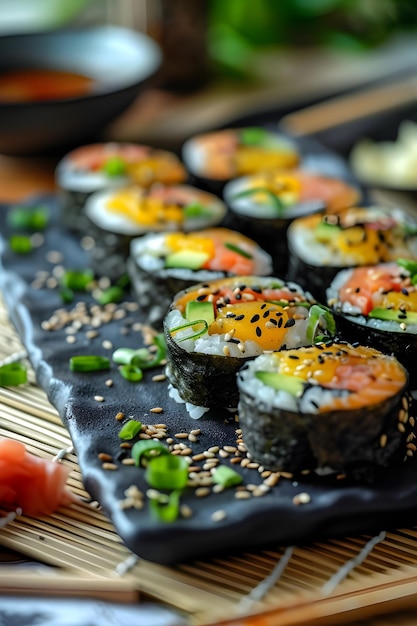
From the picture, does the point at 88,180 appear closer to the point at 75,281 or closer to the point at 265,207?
the point at 75,281

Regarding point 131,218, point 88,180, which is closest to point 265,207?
point 131,218

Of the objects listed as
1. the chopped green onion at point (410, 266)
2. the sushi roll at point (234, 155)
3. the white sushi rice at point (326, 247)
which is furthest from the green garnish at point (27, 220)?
the chopped green onion at point (410, 266)

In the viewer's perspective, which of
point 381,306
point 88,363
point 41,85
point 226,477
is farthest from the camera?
point 41,85

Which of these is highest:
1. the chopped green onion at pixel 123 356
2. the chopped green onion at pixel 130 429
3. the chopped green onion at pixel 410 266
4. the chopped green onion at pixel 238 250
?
the chopped green onion at pixel 410 266

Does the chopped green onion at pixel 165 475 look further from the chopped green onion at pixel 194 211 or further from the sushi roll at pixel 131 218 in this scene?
the chopped green onion at pixel 194 211

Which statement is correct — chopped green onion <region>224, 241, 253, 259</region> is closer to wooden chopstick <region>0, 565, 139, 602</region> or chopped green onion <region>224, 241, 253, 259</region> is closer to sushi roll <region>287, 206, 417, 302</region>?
sushi roll <region>287, 206, 417, 302</region>

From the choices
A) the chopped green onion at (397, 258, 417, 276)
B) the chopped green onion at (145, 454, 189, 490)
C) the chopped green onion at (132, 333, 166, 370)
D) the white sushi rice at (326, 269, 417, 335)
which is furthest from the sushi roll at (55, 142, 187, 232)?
the chopped green onion at (145, 454, 189, 490)

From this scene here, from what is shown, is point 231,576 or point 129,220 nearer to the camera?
point 231,576
